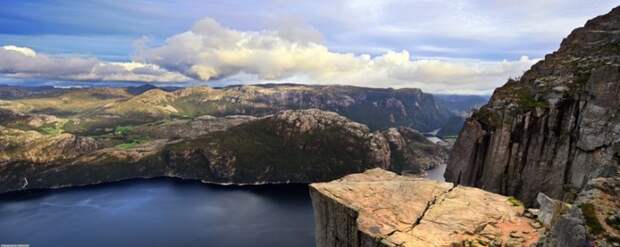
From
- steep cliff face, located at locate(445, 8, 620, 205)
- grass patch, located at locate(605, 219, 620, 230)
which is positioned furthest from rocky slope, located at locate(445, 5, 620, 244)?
grass patch, located at locate(605, 219, 620, 230)

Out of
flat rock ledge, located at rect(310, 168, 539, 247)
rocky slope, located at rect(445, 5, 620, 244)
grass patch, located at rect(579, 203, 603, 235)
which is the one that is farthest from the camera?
rocky slope, located at rect(445, 5, 620, 244)

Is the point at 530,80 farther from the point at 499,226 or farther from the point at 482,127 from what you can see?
the point at 499,226

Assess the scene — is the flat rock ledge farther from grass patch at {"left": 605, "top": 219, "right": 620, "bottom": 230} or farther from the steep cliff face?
the steep cliff face

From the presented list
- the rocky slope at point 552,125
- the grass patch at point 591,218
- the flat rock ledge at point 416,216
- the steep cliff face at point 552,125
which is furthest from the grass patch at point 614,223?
the steep cliff face at point 552,125

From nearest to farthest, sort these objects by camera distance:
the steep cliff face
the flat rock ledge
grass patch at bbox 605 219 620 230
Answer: grass patch at bbox 605 219 620 230, the flat rock ledge, the steep cliff face

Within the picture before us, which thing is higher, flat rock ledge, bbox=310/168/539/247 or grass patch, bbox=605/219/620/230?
grass patch, bbox=605/219/620/230

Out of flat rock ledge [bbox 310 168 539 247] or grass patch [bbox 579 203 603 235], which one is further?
flat rock ledge [bbox 310 168 539 247]

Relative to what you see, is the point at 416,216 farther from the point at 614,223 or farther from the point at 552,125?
the point at 552,125

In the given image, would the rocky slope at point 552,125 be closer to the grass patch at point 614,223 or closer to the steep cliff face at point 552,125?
the steep cliff face at point 552,125
